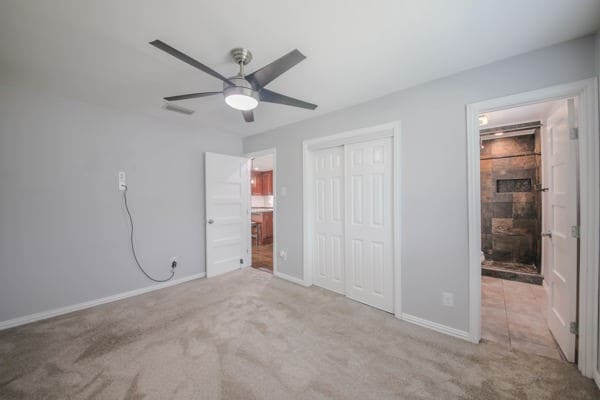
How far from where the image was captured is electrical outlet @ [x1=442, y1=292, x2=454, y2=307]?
2080mm

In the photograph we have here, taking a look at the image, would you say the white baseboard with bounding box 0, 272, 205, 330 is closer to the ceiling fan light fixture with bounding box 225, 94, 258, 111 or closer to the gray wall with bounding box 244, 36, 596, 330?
the ceiling fan light fixture with bounding box 225, 94, 258, 111

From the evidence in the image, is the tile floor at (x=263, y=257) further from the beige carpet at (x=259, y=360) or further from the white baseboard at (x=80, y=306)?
the beige carpet at (x=259, y=360)

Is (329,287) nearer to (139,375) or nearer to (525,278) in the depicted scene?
(139,375)

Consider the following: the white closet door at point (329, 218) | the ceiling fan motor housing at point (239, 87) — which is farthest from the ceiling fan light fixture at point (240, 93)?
the white closet door at point (329, 218)

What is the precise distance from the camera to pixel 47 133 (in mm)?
2434

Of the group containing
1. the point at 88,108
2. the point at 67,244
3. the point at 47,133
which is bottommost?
the point at 67,244

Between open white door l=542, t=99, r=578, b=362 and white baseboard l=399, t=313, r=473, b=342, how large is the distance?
0.67 m

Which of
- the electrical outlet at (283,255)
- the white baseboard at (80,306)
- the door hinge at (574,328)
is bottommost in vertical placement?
the white baseboard at (80,306)

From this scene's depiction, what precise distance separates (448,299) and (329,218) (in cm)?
158

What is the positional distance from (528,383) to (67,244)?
4.42 m

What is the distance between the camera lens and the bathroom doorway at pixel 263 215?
4.13 meters

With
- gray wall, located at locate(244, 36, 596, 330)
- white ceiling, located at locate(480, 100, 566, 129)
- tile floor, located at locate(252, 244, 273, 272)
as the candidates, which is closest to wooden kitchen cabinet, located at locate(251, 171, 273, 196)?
tile floor, located at locate(252, 244, 273, 272)

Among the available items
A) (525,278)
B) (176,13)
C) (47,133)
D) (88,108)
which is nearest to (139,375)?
(176,13)

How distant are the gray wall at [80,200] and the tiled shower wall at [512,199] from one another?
5.21 metres
